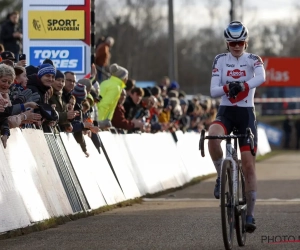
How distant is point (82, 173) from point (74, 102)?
47.6 inches

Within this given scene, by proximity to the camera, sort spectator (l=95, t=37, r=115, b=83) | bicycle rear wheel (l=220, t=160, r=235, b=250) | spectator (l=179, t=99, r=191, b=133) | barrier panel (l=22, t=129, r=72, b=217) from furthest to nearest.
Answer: spectator (l=179, t=99, r=191, b=133), spectator (l=95, t=37, r=115, b=83), barrier panel (l=22, t=129, r=72, b=217), bicycle rear wheel (l=220, t=160, r=235, b=250)

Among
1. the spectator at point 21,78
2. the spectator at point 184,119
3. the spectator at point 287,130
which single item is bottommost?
the spectator at point 287,130

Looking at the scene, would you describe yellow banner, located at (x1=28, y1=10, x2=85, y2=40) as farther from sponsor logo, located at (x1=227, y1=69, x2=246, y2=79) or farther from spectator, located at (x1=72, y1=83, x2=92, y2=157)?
sponsor logo, located at (x1=227, y1=69, x2=246, y2=79)

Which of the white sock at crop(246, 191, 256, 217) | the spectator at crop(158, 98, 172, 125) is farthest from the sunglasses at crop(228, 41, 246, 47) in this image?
the spectator at crop(158, 98, 172, 125)

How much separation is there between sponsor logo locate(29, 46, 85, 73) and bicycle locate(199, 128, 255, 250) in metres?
9.59

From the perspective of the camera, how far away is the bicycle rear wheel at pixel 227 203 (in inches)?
410

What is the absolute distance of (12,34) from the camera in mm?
21906

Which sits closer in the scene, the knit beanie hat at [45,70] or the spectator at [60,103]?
the knit beanie hat at [45,70]

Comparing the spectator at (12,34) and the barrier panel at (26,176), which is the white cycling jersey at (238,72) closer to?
the barrier panel at (26,176)

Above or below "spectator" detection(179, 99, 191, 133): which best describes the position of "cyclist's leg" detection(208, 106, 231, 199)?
above

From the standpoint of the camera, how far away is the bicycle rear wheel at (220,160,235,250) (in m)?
10.4

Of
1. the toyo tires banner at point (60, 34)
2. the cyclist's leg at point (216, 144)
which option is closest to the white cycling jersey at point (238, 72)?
the cyclist's leg at point (216, 144)

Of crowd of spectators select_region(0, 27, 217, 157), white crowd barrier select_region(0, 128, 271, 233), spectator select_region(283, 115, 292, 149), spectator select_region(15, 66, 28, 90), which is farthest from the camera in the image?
spectator select_region(283, 115, 292, 149)

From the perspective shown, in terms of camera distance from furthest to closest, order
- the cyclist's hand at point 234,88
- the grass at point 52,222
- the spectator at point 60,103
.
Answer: the spectator at point 60,103, the grass at point 52,222, the cyclist's hand at point 234,88
